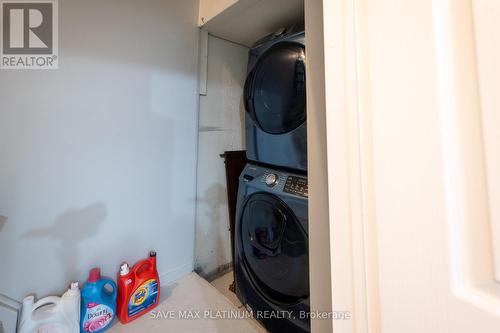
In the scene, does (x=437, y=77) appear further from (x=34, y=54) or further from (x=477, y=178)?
(x=34, y=54)

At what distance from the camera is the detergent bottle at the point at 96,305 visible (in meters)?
1.41

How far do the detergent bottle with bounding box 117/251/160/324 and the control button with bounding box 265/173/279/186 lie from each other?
43.9 inches

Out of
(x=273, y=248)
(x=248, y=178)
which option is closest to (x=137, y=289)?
(x=273, y=248)

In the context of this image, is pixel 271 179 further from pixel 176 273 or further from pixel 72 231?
pixel 72 231

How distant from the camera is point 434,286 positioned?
0.43 meters

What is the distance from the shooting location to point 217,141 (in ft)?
7.27

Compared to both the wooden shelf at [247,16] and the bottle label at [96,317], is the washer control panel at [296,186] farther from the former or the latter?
the bottle label at [96,317]

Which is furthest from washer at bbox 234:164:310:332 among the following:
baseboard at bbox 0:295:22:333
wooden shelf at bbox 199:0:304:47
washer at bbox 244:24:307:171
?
baseboard at bbox 0:295:22:333

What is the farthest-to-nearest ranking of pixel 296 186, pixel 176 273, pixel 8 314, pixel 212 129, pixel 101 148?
pixel 212 129
pixel 176 273
pixel 101 148
pixel 296 186
pixel 8 314

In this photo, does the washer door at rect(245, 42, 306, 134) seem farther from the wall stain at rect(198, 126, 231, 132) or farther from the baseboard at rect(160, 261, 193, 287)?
the baseboard at rect(160, 261, 193, 287)

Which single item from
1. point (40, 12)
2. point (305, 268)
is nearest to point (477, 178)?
point (305, 268)

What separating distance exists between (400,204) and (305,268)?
3.51 feet

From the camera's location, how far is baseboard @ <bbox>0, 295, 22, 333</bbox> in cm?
124

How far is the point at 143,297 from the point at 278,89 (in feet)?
6.20
